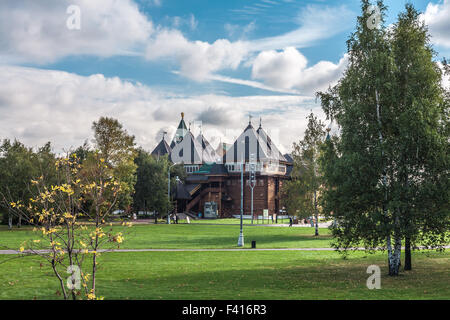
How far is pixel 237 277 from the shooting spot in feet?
61.0

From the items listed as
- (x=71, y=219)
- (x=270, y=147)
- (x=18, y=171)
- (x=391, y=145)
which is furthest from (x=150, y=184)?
(x=71, y=219)

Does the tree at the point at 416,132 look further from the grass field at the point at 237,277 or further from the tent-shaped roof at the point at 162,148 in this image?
the tent-shaped roof at the point at 162,148

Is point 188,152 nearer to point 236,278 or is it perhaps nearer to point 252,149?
point 252,149

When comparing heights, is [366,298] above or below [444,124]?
below

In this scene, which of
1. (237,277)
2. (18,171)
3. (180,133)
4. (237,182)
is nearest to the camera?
(237,277)

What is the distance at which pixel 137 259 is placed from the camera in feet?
79.3

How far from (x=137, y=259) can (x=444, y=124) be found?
647 inches

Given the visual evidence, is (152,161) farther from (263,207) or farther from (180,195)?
(263,207)

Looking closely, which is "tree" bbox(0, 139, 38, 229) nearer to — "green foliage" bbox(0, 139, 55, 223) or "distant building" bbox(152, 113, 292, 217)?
"green foliage" bbox(0, 139, 55, 223)

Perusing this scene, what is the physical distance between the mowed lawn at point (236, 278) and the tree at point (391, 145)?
226 centimetres

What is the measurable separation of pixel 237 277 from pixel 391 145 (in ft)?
27.7

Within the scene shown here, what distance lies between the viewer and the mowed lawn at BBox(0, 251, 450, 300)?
48.8 ft

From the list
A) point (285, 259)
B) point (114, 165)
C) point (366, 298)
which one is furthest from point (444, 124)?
point (114, 165)

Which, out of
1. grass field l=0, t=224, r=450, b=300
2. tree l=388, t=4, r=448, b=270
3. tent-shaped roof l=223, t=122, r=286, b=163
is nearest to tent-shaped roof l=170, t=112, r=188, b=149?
tent-shaped roof l=223, t=122, r=286, b=163
